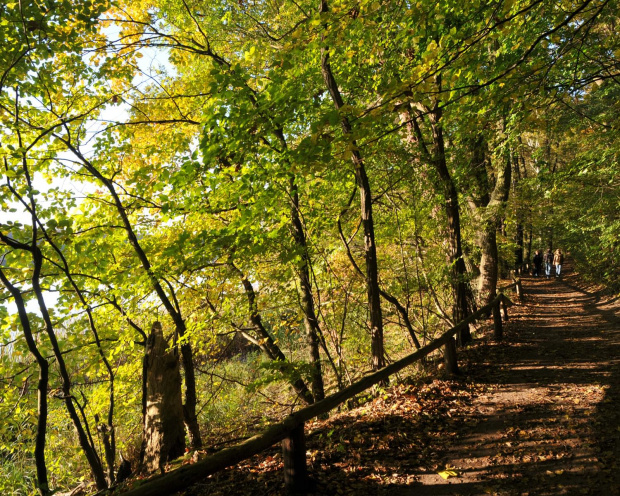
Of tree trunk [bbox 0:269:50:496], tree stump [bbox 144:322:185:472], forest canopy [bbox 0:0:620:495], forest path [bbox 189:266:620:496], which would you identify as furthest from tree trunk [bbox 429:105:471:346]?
tree trunk [bbox 0:269:50:496]

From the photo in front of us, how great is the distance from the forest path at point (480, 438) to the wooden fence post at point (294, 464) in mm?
197

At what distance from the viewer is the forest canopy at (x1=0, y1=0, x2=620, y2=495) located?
408 cm

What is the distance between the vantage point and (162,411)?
547 cm

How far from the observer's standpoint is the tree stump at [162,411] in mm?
5359

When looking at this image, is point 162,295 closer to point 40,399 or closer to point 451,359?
point 40,399

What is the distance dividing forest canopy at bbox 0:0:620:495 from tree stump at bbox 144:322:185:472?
0.24m

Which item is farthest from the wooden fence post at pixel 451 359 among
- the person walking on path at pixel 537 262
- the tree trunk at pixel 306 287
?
the person walking on path at pixel 537 262

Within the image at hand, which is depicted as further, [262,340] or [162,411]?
[262,340]

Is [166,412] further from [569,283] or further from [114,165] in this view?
[569,283]

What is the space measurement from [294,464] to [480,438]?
8.18 feet

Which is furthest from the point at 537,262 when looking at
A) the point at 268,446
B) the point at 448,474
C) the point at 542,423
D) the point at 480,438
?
the point at 268,446

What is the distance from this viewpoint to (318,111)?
717 centimetres

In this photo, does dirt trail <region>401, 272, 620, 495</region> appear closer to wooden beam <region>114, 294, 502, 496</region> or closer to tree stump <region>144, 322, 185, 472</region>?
wooden beam <region>114, 294, 502, 496</region>

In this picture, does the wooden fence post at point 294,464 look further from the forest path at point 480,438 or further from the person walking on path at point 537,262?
the person walking on path at point 537,262
